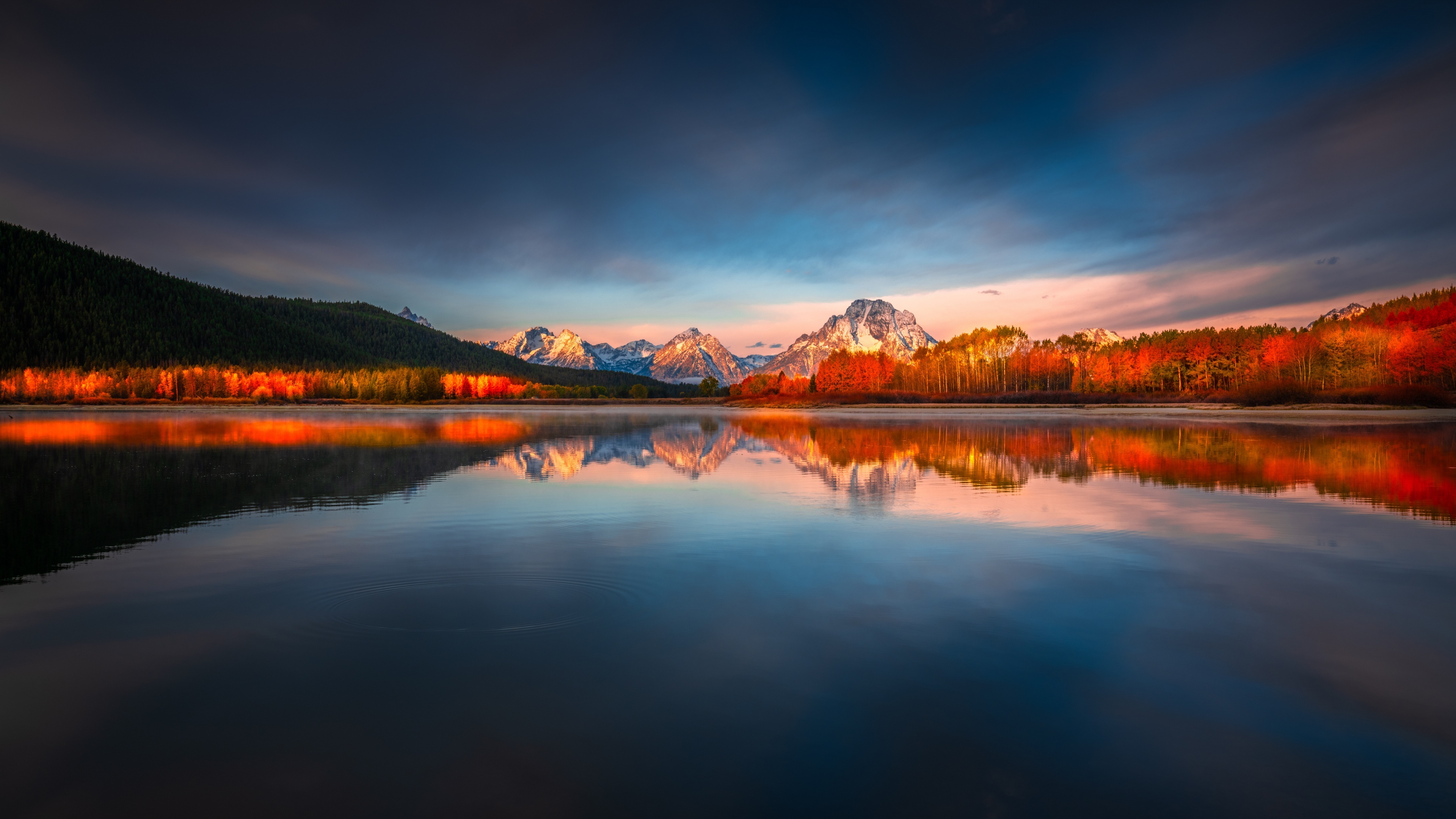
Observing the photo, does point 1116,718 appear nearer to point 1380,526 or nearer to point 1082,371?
point 1380,526

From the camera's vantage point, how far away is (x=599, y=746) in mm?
5910

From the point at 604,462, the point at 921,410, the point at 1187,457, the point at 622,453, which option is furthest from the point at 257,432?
the point at 921,410

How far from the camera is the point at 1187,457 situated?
32844mm

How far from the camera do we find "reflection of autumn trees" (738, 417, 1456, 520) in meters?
22.7

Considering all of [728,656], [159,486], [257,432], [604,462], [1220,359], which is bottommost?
[604,462]

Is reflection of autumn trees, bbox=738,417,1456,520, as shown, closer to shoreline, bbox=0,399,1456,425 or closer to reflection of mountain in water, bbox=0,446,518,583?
reflection of mountain in water, bbox=0,446,518,583

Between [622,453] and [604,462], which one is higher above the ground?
[604,462]

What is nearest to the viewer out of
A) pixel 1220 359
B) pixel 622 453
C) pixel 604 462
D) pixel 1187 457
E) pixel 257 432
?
pixel 604 462

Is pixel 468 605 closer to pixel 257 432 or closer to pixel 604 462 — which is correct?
pixel 604 462

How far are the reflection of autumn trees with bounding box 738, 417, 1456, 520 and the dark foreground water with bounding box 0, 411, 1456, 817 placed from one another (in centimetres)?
296

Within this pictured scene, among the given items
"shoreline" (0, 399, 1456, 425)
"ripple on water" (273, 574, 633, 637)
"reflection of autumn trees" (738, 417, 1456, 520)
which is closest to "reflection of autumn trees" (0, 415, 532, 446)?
"reflection of autumn trees" (738, 417, 1456, 520)

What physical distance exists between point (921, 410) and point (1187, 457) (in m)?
83.6

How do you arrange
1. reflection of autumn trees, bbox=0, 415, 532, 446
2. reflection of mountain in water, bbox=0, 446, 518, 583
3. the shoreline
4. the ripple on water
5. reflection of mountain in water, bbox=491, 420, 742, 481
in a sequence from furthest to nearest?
the shoreline < reflection of autumn trees, bbox=0, 415, 532, 446 < reflection of mountain in water, bbox=491, 420, 742, 481 < reflection of mountain in water, bbox=0, 446, 518, 583 < the ripple on water

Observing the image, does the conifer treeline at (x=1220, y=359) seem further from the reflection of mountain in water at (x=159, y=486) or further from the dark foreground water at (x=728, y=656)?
the reflection of mountain in water at (x=159, y=486)
